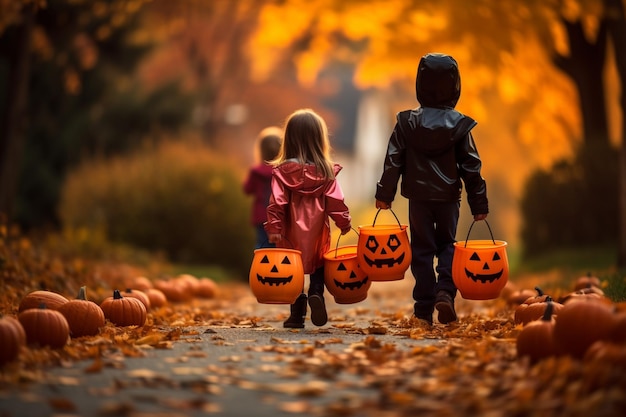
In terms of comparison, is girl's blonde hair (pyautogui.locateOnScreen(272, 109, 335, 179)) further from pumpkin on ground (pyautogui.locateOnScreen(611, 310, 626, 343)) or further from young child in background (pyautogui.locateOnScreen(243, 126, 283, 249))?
pumpkin on ground (pyautogui.locateOnScreen(611, 310, 626, 343))

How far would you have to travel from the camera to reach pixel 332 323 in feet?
26.8

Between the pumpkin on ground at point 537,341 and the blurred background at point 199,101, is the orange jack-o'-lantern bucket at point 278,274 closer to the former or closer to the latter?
the pumpkin on ground at point 537,341

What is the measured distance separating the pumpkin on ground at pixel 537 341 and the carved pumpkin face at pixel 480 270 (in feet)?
5.29

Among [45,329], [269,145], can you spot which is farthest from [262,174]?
[45,329]

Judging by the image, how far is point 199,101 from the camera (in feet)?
74.5

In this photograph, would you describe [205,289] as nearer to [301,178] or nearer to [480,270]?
[301,178]

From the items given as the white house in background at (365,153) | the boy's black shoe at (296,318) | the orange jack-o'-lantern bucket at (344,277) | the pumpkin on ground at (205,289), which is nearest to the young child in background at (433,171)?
the orange jack-o'-lantern bucket at (344,277)

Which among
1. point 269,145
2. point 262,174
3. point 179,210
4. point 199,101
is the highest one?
point 199,101

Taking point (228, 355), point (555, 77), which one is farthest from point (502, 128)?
Result: point (228, 355)

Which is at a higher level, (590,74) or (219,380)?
(590,74)

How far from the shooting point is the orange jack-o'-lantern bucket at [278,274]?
6.98 m

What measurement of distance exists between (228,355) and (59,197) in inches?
574

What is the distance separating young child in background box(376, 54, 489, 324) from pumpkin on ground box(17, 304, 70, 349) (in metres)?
2.74

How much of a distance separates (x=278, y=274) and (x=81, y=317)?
4.92ft
